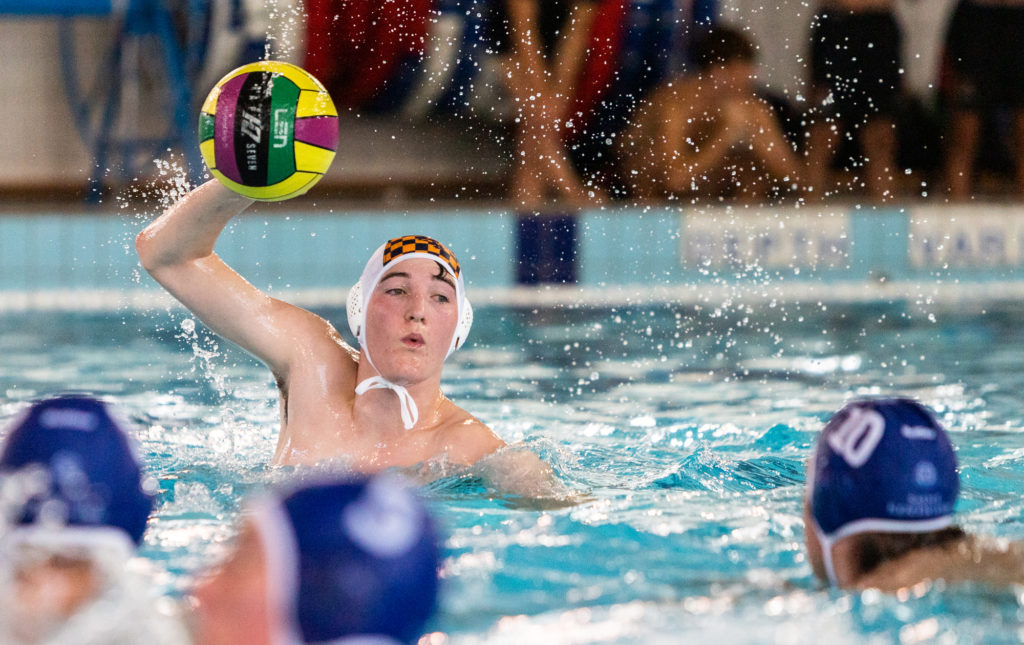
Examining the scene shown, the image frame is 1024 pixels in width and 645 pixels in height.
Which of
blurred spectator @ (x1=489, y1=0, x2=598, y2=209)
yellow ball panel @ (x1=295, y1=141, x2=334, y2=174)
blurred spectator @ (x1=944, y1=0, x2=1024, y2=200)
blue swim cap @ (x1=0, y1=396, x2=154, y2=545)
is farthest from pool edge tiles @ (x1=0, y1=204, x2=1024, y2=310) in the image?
blue swim cap @ (x1=0, y1=396, x2=154, y2=545)

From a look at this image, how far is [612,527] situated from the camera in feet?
9.71

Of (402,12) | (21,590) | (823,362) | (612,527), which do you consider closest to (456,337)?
(612,527)

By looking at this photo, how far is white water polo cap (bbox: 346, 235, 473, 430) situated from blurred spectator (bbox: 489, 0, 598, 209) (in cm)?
459

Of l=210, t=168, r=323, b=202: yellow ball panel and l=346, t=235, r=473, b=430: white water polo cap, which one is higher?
l=210, t=168, r=323, b=202: yellow ball panel

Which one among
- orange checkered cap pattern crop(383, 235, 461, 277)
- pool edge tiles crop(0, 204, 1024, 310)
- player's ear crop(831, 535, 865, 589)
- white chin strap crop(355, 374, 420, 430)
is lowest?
pool edge tiles crop(0, 204, 1024, 310)

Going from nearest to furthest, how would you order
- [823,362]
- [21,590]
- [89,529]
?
[21,590]
[89,529]
[823,362]

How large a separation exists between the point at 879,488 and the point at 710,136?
6273mm

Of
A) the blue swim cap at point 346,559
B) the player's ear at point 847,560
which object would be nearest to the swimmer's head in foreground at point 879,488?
the player's ear at point 847,560

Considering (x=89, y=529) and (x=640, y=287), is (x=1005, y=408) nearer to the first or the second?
(x=640, y=287)

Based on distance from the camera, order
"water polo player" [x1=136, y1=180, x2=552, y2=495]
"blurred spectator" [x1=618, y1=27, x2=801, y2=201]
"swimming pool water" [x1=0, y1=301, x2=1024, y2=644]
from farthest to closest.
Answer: "blurred spectator" [x1=618, y1=27, x2=801, y2=201], "water polo player" [x1=136, y1=180, x2=552, y2=495], "swimming pool water" [x1=0, y1=301, x2=1024, y2=644]

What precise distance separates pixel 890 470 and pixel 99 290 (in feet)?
19.3

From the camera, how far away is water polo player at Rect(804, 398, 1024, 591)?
2127 mm

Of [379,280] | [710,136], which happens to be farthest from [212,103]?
[710,136]

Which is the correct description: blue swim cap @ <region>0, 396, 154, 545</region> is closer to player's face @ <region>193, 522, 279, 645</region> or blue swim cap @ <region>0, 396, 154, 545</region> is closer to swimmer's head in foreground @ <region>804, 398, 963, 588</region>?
player's face @ <region>193, 522, 279, 645</region>
